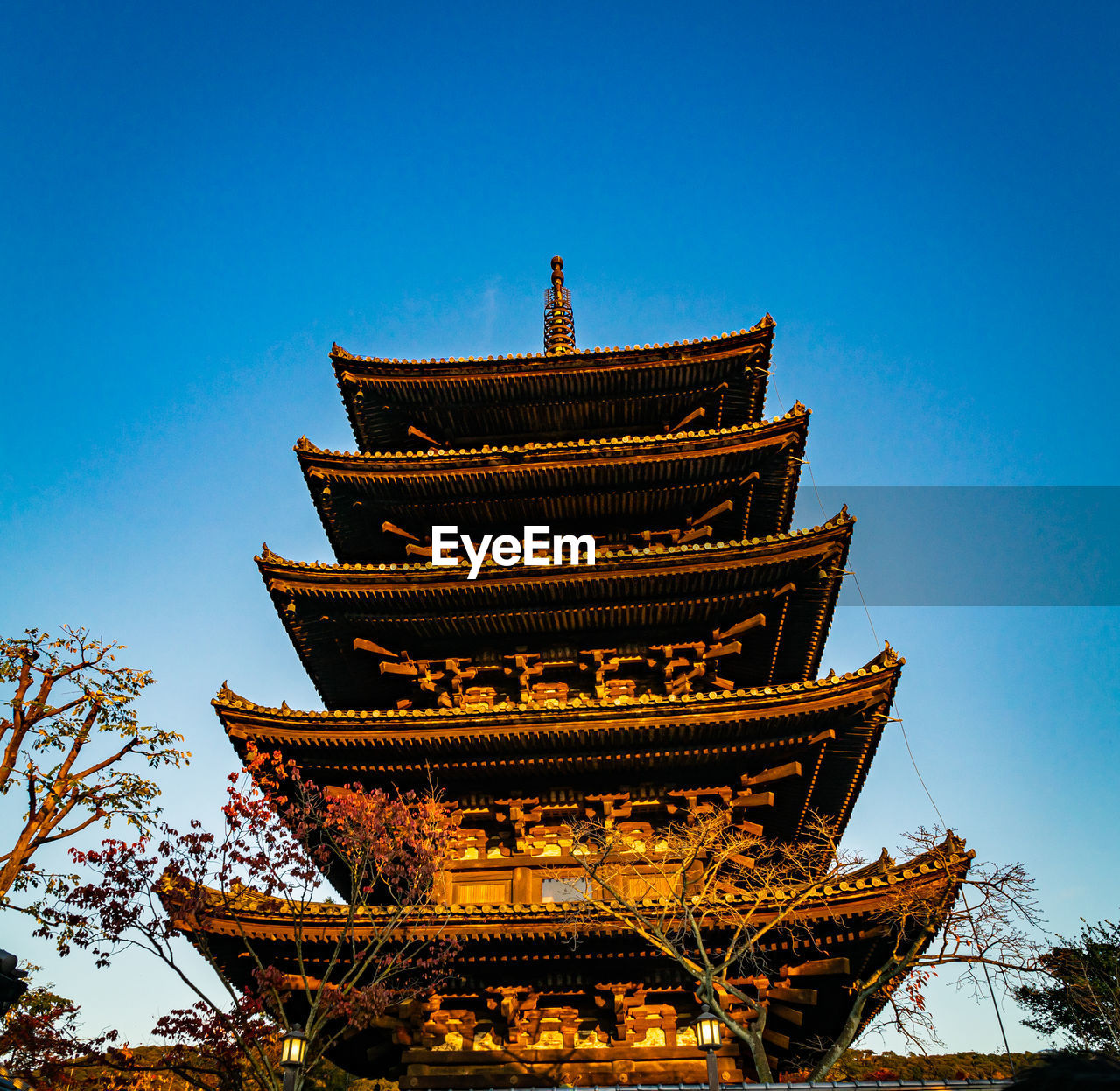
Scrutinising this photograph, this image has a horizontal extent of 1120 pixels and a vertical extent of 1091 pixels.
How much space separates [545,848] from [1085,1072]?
44.1 feet

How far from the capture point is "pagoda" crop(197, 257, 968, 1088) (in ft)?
45.8

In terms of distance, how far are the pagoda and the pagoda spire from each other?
5.16 meters

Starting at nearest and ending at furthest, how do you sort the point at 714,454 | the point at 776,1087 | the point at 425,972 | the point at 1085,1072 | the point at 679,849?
the point at 1085,1072
the point at 776,1087
the point at 425,972
the point at 679,849
the point at 714,454

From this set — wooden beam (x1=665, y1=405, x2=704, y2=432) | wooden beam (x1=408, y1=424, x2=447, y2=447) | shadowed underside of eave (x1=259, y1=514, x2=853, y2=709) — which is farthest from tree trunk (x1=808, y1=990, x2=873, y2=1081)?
wooden beam (x1=408, y1=424, x2=447, y2=447)

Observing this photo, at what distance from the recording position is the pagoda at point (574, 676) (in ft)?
45.8

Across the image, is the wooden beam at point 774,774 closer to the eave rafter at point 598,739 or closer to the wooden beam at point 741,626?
the eave rafter at point 598,739

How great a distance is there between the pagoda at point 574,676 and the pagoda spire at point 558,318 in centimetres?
516

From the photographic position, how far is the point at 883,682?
15.5 metres

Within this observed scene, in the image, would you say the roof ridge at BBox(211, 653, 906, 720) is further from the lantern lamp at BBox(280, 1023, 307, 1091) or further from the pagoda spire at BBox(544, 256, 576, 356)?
the pagoda spire at BBox(544, 256, 576, 356)

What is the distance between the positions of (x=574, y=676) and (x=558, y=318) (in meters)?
13.6

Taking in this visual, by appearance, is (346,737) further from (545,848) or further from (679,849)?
(679,849)

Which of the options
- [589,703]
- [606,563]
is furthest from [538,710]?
[606,563]

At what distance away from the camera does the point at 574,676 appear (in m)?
18.8

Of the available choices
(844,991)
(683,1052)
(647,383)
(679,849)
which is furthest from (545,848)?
(647,383)
